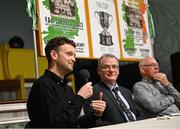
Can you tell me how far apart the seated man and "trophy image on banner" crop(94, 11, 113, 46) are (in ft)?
1.43

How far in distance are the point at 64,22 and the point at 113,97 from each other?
2.71 feet

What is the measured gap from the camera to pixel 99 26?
11.3 feet

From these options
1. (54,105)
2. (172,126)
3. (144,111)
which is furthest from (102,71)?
(172,126)

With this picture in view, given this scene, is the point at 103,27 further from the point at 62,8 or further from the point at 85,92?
the point at 85,92

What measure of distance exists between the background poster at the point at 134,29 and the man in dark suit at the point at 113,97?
3.12 ft

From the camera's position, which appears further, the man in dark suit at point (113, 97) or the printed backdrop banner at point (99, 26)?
the printed backdrop banner at point (99, 26)

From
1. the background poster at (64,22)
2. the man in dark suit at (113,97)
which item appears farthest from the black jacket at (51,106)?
the background poster at (64,22)

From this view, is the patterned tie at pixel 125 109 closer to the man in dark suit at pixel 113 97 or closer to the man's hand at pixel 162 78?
the man in dark suit at pixel 113 97

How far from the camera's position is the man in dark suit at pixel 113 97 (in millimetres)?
2553

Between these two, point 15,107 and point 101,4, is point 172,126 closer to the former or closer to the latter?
point 15,107

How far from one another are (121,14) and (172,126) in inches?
93.2

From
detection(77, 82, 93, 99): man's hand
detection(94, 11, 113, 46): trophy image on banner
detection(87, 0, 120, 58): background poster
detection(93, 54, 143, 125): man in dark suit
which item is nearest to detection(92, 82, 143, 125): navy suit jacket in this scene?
detection(93, 54, 143, 125): man in dark suit

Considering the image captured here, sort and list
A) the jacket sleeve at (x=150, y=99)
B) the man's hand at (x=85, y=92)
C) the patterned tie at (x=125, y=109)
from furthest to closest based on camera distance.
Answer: the jacket sleeve at (x=150, y=99), the patterned tie at (x=125, y=109), the man's hand at (x=85, y=92)

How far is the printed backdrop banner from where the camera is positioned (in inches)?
114
